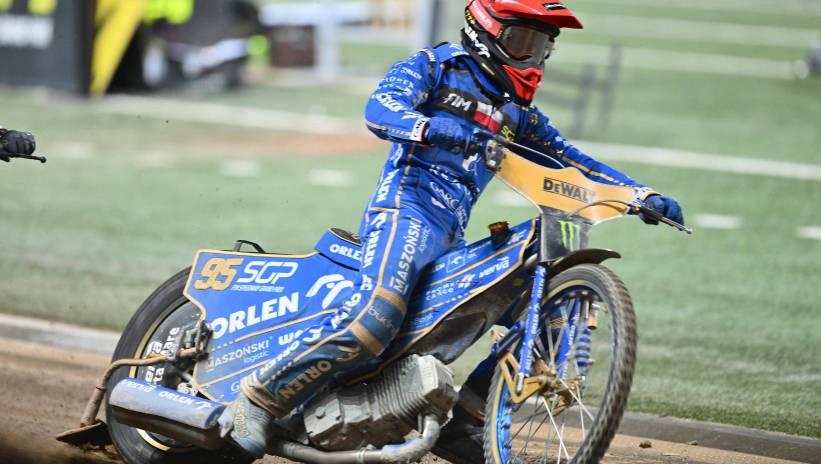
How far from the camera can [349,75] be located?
2083cm

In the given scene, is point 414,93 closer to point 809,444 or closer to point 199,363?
point 199,363

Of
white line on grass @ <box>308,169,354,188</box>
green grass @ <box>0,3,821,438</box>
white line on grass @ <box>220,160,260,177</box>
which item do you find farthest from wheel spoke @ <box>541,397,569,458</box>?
white line on grass @ <box>220,160,260,177</box>

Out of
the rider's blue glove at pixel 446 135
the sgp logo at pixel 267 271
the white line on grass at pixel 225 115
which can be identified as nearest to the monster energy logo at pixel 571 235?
the rider's blue glove at pixel 446 135

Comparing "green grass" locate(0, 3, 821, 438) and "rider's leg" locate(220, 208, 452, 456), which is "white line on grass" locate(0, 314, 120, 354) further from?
"rider's leg" locate(220, 208, 452, 456)

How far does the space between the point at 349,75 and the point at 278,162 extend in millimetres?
6867

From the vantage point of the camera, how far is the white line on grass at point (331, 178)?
1307 centimetres

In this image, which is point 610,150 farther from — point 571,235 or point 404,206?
point 571,235

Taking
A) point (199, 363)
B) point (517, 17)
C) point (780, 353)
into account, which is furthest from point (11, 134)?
point (780, 353)

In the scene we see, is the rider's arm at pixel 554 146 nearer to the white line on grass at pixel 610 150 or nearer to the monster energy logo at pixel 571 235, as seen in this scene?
the monster energy logo at pixel 571 235

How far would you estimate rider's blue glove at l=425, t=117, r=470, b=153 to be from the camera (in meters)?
4.42

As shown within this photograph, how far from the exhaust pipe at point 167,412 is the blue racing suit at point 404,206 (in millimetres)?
193

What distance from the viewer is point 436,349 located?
4.82 metres

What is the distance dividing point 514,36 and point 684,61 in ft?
67.3

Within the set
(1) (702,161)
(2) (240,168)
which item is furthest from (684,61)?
(2) (240,168)
